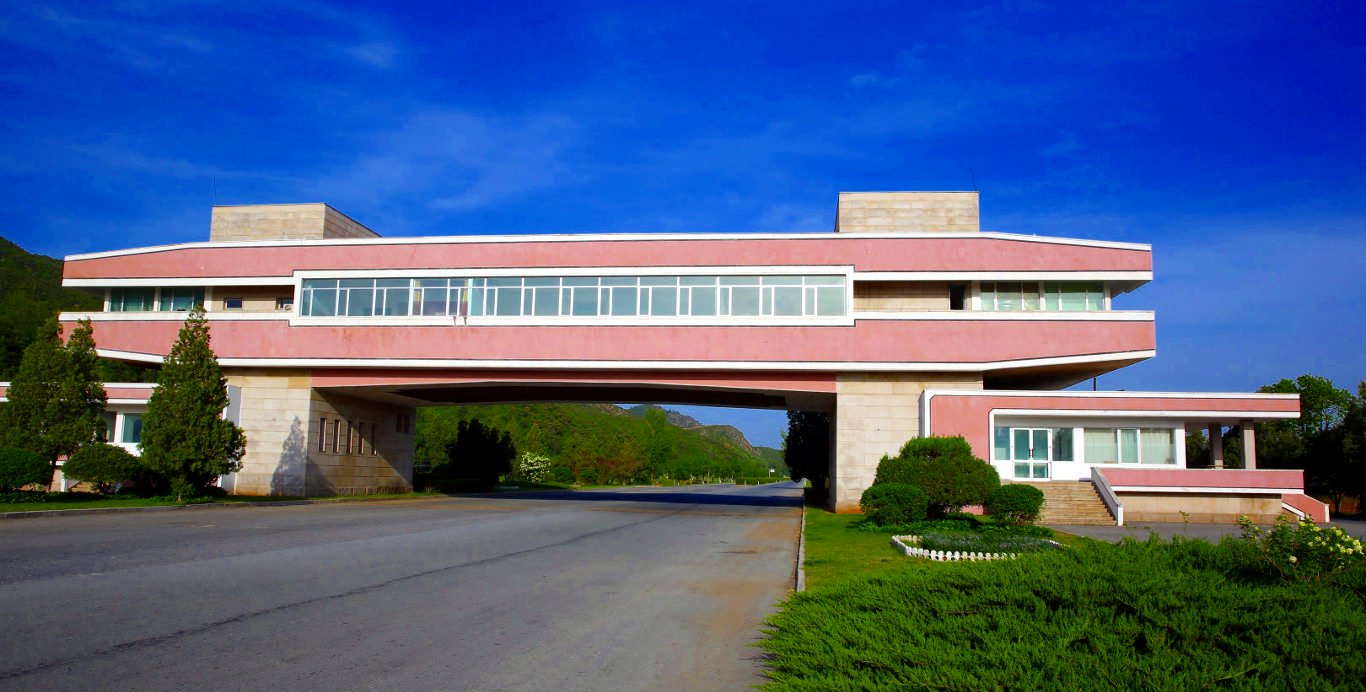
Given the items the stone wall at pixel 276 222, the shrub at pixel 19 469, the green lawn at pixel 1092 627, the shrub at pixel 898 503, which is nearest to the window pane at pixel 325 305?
the stone wall at pixel 276 222

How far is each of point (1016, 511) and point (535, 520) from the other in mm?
11649

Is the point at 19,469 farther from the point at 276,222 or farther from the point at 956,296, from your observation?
the point at 956,296

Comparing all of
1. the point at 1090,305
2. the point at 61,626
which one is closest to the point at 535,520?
the point at 61,626

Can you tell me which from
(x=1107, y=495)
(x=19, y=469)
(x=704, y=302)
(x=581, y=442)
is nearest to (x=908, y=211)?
(x=704, y=302)

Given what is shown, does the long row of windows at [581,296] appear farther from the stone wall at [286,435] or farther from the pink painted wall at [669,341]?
the stone wall at [286,435]

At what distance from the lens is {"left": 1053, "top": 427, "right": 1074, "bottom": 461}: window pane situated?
30.8 m

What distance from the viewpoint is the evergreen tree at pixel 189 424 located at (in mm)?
26047

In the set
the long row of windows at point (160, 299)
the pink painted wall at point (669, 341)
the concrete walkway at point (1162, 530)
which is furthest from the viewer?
the long row of windows at point (160, 299)

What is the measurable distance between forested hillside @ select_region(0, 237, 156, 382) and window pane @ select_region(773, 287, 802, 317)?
34.7 meters

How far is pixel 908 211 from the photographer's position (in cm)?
3459

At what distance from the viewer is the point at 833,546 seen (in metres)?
17.1

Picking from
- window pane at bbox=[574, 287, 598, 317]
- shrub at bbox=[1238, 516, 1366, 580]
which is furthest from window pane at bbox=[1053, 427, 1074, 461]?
shrub at bbox=[1238, 516, 1366, 580]

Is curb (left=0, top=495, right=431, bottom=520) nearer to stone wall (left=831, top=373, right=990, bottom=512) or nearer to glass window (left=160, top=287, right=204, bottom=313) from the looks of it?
glass window (left=160, top=287, right=204, bottom=313)

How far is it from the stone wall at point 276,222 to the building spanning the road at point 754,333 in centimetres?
244
